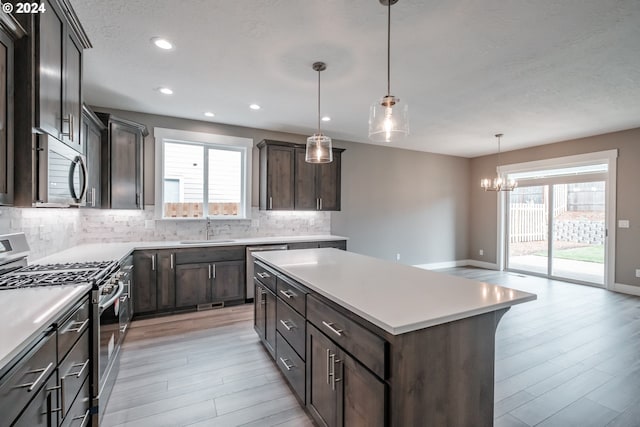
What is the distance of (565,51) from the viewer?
2.50 meters

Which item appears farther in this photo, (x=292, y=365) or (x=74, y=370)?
(x=292, y=365)

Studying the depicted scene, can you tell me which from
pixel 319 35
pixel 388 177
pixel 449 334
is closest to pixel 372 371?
pixel 449 334

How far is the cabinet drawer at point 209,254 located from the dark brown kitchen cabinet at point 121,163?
884 millimetres

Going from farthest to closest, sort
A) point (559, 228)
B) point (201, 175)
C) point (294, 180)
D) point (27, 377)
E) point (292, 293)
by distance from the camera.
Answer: point (559, 228) < point (294, 180) < point (201, 175) < point (292, 293) < point (27, 377)

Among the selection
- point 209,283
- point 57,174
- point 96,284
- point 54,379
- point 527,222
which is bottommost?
point 209,283

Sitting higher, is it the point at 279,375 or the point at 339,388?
the point at 339,388

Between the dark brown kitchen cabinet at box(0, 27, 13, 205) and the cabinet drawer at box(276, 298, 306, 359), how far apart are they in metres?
1.69

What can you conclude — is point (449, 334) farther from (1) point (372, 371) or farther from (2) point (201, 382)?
(2) point (201, 382)

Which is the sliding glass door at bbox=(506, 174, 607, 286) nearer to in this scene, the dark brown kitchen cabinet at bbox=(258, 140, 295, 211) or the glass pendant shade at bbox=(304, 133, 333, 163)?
Answer: the dark brown kitchen cabinet at bbox=(258, 140, 295, 211)

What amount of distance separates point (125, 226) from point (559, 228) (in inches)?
300

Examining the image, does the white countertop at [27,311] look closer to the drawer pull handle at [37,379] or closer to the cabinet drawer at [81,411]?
the drawer pull handle at [37,379]

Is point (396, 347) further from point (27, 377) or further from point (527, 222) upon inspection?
point (527, 222)

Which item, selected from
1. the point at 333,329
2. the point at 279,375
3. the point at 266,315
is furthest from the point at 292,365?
the point at 333,329

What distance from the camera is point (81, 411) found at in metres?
1.56
